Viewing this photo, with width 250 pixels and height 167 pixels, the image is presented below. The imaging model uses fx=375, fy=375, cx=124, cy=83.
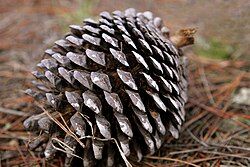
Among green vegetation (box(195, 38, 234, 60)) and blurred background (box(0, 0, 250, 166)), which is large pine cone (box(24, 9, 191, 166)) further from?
green vegetation (box(195, 38, 234, 60))

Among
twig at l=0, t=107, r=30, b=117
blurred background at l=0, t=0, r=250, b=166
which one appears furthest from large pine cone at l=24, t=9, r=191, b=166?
twig at l=0, t=107, r=30, b=117

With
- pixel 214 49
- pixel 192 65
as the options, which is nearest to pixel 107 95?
pixel 192 65

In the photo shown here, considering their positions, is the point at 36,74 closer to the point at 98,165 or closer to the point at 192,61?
the point at 98,165

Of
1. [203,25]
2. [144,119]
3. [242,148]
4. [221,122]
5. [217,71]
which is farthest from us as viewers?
[203,25]

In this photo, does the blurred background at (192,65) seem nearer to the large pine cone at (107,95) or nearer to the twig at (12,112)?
the twig at (12,112)

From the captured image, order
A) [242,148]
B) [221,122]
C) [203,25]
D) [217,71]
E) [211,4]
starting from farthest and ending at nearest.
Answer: [211,4]
[203,25]
[217,71]
[221,122]
[242,148]

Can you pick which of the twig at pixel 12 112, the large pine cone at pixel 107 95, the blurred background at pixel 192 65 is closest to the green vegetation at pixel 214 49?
the blurred background at pixel 192 65

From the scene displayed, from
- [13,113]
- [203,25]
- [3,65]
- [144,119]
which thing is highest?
[203,25]

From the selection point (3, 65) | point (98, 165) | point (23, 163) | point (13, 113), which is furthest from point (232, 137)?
point (3, 65)
